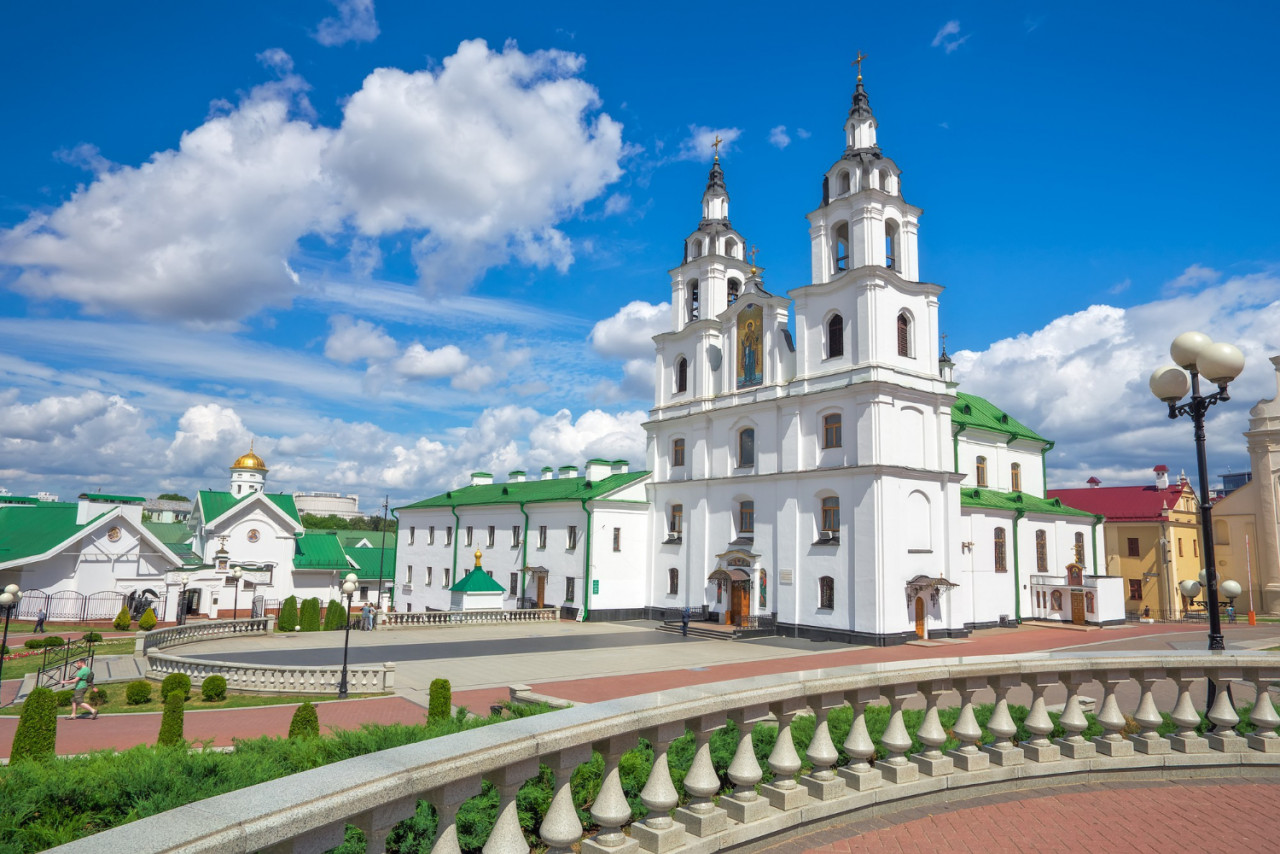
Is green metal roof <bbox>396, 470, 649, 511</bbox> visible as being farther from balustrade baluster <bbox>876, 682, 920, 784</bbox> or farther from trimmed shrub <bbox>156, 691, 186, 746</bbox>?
balustrade baluster <bbox>876, 682, 920, 784</bbox>

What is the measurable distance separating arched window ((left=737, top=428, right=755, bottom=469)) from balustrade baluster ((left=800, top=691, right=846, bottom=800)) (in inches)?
1187

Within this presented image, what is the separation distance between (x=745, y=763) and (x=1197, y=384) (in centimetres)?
789

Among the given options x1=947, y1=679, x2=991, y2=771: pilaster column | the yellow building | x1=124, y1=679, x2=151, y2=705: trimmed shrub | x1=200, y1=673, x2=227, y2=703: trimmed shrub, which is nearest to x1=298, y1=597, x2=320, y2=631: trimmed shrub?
x1=200, y1=673, x2=227, y2=703: trimmed shrub

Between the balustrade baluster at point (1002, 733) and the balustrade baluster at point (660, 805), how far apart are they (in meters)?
3.35

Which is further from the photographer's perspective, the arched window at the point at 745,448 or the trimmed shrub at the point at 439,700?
the arched window at the point at 745,448

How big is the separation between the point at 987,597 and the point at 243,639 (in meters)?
31.9

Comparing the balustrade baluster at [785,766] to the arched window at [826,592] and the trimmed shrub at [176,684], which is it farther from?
the arched window at [826,592]

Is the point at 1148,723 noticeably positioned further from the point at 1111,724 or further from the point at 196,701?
the point at 196,701

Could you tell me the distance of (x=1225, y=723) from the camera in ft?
23.6

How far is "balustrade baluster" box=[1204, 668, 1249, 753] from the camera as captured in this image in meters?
7.12

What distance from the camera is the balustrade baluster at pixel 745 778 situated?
4.95 m

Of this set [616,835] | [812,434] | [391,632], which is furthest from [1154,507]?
[616,835]

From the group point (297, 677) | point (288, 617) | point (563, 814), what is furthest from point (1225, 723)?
point (288, 617)

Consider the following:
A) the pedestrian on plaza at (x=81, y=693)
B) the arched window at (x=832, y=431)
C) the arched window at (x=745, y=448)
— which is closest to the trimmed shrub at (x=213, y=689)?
the pedestrian on plaza at (x=81, y=693)
